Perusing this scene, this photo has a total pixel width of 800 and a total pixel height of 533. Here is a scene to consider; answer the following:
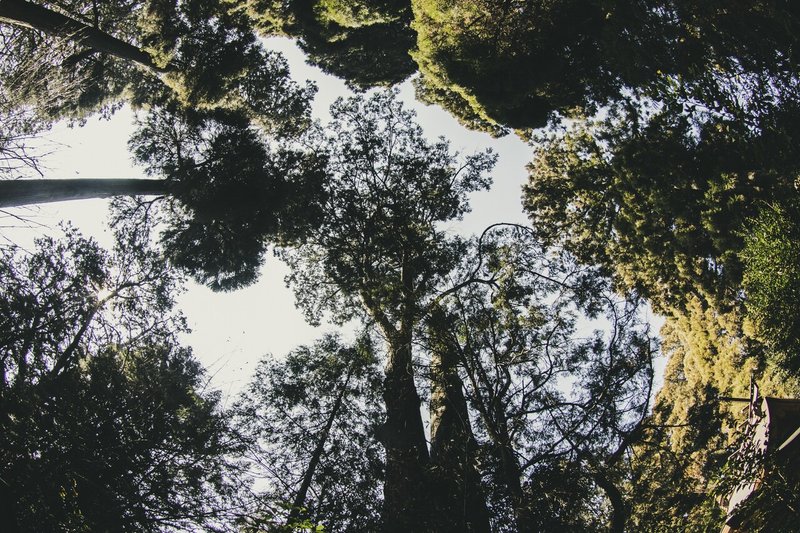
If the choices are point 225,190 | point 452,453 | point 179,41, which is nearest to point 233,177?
point 225,190

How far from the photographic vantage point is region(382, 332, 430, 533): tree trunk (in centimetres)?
775

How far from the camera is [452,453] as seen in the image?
335 inches

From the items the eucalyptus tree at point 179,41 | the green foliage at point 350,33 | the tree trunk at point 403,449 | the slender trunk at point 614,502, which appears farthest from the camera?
the green foliage at point 350,33

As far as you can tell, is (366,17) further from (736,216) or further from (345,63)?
(736,216)

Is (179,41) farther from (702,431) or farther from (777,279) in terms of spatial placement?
(702,431)

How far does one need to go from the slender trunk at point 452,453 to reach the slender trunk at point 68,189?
7.11 m

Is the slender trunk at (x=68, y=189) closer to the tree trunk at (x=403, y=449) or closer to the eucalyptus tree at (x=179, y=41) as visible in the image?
the eucalyptus tree at (x=179, y=41)

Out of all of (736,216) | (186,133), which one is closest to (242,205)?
(186,133)

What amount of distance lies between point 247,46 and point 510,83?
6655 millimetres

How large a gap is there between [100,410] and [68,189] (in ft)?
12.9

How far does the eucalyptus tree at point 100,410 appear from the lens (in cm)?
489

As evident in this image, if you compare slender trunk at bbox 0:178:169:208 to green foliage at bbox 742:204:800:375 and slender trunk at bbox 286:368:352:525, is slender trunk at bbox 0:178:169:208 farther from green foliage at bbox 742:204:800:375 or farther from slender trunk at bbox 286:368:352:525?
green foliage at bbox 742:204:800:375

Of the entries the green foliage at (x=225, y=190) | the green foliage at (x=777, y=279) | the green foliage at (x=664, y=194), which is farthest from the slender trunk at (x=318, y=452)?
the green foliage at (x=777, y=279)

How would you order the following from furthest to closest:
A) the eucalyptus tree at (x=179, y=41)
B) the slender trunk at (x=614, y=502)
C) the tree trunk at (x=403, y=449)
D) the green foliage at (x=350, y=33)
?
the green foliage at (x=350, y=33) < the eucalyptus tree at (x=179, y=41) < the tree trunk at (x=403, y=449) < the slender trunk at (x=614, y=502)
